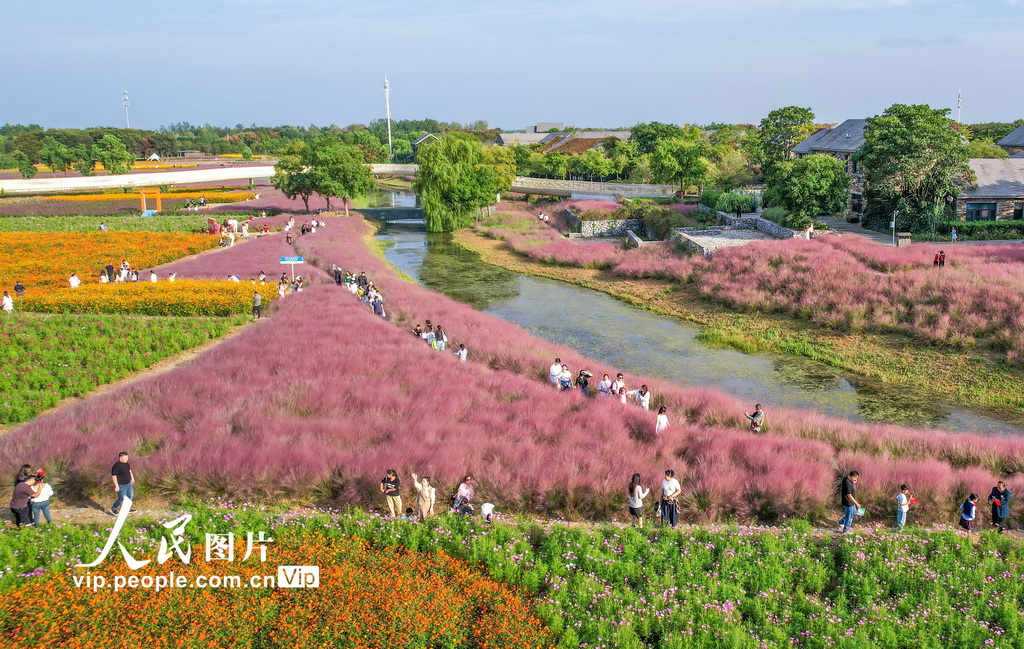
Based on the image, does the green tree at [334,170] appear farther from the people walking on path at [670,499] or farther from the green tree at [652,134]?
the people walking on path at [670,499]

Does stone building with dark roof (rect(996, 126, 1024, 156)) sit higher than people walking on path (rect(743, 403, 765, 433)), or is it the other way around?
stone building with dark roof (rect(996, 126, 1024, 156))

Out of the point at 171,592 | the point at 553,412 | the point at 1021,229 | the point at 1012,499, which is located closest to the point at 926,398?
the point at 1012,499

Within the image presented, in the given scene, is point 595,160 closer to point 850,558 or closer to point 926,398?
point 926,398

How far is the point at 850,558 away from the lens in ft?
39.7

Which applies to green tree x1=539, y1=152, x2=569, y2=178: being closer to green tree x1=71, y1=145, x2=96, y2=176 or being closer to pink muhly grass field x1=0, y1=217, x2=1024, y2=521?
green tree x1=71, y1=145, x2=96, y2=176

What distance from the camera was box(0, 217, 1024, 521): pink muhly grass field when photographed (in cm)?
1445

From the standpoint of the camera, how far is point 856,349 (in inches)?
1129

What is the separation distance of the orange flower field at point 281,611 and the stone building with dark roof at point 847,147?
52801 mm

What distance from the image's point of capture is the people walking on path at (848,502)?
1330 centimetres

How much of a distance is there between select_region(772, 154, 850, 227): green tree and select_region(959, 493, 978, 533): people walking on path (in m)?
37.5

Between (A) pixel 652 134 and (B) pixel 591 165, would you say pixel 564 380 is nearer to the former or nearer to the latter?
(B) pixel 591 165

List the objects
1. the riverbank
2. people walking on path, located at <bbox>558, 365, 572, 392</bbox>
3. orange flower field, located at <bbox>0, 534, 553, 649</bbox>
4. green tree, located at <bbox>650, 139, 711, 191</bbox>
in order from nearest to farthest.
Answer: orange flower field, located at <bbox>0, 534, 553, 649</bbox>
people walking on path, located at <bbox>558, 365, 572, 392</bbox>
the riverbank
green tree, located at <bbox>650, 139, 711, 191</bbox>

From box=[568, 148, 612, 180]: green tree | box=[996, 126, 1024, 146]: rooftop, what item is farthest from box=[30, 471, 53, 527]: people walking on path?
box=[568, 148, 612, 180]: green tree

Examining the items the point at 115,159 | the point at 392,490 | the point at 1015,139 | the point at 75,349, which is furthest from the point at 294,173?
the point at 1015,139
